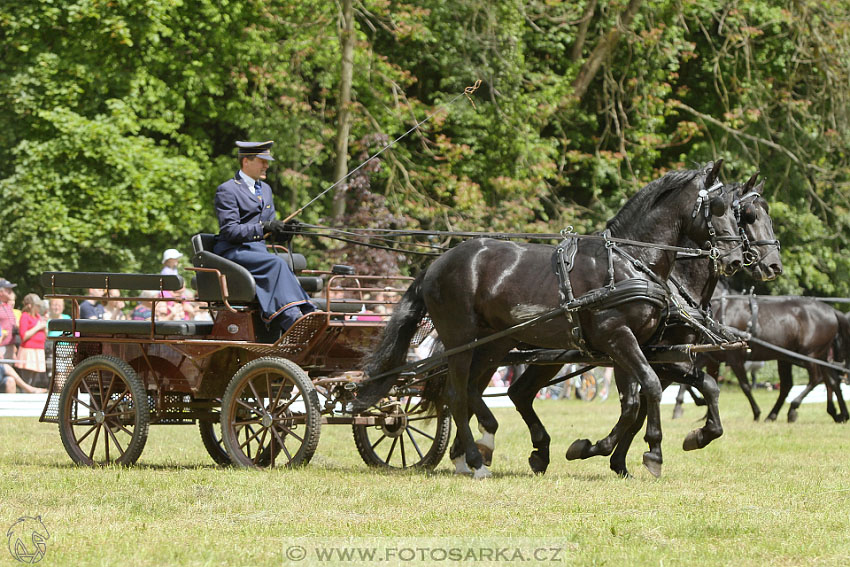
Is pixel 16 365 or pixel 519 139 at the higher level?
pixel 519 139

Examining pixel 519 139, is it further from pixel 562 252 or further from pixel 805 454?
pixel 562 252

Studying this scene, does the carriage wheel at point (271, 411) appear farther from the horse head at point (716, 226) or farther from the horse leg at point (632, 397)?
the horse head at point (716, 226)

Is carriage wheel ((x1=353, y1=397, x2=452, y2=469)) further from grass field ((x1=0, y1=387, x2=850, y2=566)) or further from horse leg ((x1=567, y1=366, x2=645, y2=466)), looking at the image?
horse leg ((x1=567, y1=366, x2=645, y2=466))

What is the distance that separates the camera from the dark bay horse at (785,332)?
15664 millimetres

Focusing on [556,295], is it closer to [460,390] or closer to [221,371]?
[460,390]

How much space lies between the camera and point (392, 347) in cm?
877

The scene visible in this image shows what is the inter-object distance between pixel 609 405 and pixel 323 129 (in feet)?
21.1

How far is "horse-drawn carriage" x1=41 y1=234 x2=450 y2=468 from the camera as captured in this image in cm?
843

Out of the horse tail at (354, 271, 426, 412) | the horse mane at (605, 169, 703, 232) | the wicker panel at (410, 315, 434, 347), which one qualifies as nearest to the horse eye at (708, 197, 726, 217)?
the horse mane at (605, 169, 703, 232)

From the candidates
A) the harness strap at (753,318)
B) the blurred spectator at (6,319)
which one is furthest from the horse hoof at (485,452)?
the blurred spectator at (6,319)

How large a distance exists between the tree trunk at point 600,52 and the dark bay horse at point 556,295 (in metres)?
13.8

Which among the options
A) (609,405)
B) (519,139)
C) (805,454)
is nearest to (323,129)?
(519,139)

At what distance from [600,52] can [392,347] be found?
1484 centimetres

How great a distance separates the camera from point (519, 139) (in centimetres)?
2073
